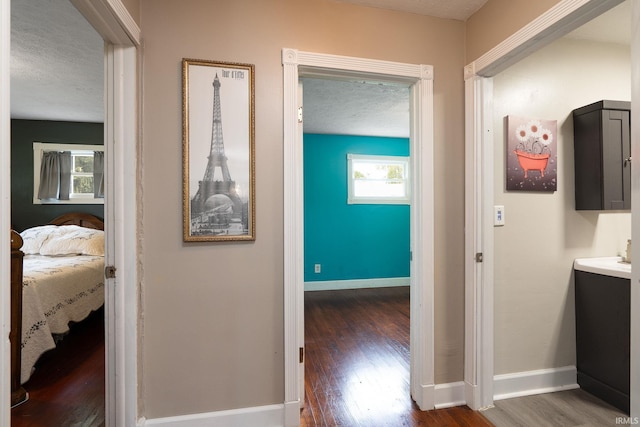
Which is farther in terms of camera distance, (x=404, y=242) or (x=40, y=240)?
(x=404, y=242)

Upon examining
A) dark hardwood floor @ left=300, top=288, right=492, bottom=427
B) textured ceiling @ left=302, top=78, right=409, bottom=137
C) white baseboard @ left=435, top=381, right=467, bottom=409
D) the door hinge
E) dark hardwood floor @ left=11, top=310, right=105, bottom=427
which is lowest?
dark hardwood floor @ left=11, top=310, right=105, bottom=427

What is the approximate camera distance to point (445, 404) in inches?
74.8

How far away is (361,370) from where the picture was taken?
2.37m

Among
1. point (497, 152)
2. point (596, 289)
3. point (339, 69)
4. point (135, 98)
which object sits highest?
point (339, 69)

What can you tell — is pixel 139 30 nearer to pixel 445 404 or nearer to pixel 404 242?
pixel 445 404

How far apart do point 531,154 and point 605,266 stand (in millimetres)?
852

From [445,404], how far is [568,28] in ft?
6.92

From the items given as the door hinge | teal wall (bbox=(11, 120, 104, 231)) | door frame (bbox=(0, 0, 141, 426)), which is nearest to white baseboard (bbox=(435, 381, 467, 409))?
door frame (bbox=(0, 0, 141, 426))

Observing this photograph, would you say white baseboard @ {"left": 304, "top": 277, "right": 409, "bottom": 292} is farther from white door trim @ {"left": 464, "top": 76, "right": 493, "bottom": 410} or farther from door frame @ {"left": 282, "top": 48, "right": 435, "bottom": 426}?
white door trim @ {"left": 464, "top": 76, "right": 493, "bottom": 410}

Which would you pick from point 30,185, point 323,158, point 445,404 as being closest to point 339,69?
point 445,404

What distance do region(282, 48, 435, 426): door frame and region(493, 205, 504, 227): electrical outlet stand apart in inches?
16.9

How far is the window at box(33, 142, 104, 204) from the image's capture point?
13.4ft

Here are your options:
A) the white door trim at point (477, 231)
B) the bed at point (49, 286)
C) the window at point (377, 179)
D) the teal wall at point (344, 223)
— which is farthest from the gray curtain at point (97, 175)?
the white door trim at point (477, 231)

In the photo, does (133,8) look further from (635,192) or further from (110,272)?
(635,192)
